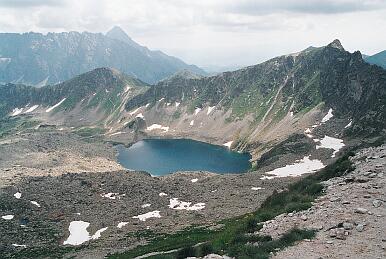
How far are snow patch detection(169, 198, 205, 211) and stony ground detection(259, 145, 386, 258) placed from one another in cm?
6557

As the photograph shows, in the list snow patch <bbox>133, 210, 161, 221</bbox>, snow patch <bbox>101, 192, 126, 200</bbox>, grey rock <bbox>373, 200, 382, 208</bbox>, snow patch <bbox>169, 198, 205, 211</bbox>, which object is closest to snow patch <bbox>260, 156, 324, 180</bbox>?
snow patch <bbox>169, 198, 205, 211</bbox>

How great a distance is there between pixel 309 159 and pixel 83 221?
6985cm

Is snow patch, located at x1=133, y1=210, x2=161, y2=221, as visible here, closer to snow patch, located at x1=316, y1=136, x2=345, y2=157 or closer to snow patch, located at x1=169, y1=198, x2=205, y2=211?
snow patch, located at x1=169, y1=198, x2=205, y2=211

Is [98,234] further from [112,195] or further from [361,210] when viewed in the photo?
[361,210]

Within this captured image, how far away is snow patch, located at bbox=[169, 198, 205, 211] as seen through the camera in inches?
3875

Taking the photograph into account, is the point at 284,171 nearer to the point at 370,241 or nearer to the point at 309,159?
the point at 309,159

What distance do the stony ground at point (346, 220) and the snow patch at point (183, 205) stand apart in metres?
65.6

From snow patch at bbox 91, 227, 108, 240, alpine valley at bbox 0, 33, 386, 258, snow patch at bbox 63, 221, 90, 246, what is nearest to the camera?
alpine valley at bbox 0, 33, 386, 258

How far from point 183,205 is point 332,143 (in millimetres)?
66592

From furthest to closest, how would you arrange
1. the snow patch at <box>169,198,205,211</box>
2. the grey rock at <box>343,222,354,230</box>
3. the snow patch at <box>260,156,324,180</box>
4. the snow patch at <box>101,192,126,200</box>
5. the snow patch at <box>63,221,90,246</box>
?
the snow patch at <box>260,156,324,180</box>
the snow patch at <box>101,192,126,200</box>
the snow patch at <box>169,198,205,211</box>
the snow patch at <box>63,221,90,246</box>
the grey rock at <box>343,222,354,230</box>

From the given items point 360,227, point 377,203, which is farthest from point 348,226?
point 377,203

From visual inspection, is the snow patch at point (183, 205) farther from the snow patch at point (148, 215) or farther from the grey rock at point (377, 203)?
the grey rock at point (377, 203)

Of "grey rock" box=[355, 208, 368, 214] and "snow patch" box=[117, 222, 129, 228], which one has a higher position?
"grey rock" box=[355, 208, 368, 214]

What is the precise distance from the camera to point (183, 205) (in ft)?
338
